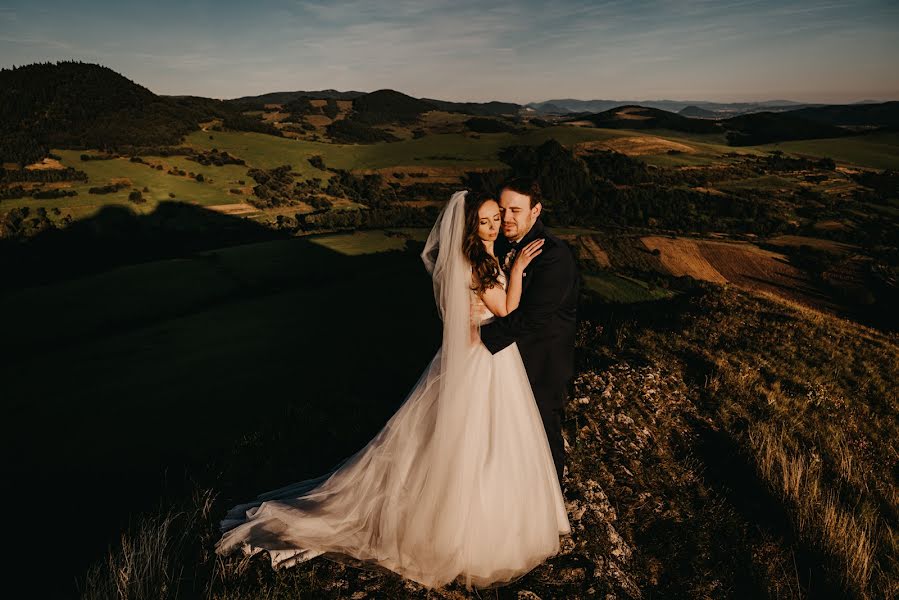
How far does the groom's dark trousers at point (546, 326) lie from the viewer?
11.7ft

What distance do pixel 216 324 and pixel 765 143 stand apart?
15657 cm

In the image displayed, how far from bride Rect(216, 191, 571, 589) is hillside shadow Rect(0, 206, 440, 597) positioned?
1.60 m

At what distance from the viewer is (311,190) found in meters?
85.7

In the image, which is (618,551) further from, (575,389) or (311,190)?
(311,190)

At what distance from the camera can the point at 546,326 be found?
3850 mm

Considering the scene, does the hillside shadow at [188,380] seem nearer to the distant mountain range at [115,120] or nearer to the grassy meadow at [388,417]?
the grassy meadow at [388,417]

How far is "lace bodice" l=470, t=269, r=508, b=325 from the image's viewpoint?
378 cm

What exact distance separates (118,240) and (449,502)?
70.4 metres

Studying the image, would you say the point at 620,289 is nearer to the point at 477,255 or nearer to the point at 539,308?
the point at 539,308

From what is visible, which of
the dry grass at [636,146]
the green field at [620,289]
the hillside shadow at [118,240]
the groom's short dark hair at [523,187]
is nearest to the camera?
the groom's short dark hair at [523,187]

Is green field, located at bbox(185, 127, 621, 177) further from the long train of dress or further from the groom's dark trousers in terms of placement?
the long train of dress

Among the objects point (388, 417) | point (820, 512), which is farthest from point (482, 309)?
point (820, 512)

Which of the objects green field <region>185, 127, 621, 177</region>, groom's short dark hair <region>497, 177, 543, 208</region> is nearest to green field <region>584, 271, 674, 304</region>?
groom's short dark hair <region>497, 177, 543, 208</region>

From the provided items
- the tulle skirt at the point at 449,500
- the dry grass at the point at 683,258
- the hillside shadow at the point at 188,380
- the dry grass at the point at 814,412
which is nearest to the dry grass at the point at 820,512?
the dry grass at the point at 814,412
